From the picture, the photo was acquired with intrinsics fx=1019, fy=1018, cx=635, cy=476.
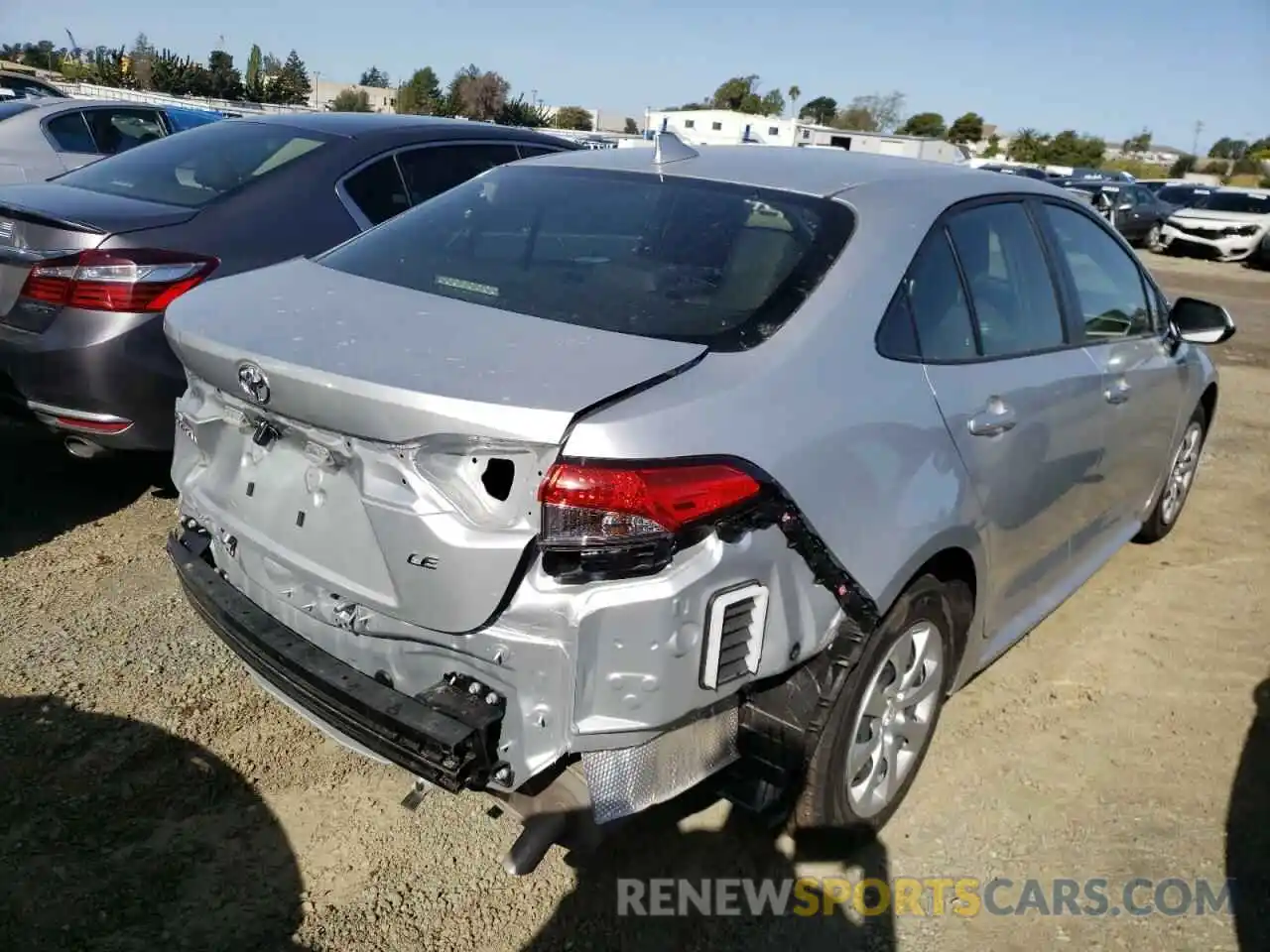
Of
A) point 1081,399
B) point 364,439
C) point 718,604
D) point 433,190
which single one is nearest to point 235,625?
point 364,439

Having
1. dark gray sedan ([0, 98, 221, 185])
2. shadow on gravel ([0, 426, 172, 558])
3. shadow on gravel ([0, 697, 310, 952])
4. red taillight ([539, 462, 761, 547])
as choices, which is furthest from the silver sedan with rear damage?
dark gray sedan ([0, 98, 221, 185])

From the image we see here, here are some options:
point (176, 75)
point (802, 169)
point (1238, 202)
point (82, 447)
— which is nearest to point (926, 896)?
point (802, 169)

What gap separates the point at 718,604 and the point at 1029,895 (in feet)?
4.65

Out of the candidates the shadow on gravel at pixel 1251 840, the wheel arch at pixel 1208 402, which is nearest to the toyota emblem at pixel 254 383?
the shadow on gravel at pixel 1251 840

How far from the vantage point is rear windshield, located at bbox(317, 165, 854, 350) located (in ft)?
7.66

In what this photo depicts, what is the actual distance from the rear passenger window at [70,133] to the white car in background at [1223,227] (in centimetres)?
2149

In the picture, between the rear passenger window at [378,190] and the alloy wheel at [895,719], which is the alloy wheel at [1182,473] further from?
the rear passenger window at [378,190]

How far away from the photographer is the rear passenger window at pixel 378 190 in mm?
4594

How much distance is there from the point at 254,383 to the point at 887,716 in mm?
1759

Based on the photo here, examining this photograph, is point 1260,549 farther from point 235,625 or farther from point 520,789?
point 235,625

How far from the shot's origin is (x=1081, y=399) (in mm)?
3217

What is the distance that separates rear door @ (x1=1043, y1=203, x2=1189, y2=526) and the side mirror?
10 cm

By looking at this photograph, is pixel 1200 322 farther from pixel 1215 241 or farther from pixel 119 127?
pixel 1215 241

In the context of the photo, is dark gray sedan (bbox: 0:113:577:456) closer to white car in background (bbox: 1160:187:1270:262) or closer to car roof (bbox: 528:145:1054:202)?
car roof (bbox: 528:145:1054:202)
